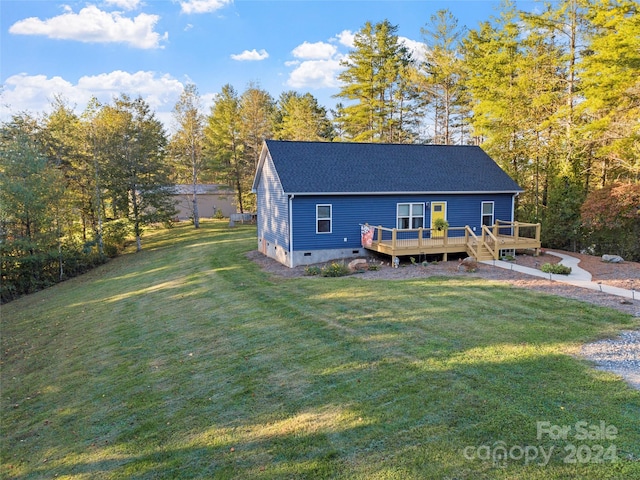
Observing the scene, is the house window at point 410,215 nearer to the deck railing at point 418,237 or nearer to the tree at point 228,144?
the deck railing at point 418,237

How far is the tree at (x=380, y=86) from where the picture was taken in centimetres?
3027

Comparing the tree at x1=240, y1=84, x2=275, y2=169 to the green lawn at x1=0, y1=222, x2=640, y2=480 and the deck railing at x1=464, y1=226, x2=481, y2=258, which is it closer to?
the deck railing at x1=464, y1=226, x2=481, y2=258

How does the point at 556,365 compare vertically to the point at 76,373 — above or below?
above

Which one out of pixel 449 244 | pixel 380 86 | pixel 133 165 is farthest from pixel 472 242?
pixel 133 165

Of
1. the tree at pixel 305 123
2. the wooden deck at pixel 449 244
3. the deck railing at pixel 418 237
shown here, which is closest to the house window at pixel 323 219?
the wooden deck at pixel 449 244

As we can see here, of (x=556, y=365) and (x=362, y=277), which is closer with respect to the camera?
(x=556, y=365)

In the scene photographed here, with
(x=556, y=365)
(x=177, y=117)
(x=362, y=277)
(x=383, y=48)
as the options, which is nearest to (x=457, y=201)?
(x=362, y=277)

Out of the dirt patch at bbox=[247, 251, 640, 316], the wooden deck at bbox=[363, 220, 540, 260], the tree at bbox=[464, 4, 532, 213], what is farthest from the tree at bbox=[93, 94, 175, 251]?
the tree at bbox=[464, 4, 532, 213]

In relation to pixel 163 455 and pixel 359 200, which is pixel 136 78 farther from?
pixel 163 455

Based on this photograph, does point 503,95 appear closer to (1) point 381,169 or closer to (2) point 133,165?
(1) point 381,169

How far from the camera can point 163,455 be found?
4.92m

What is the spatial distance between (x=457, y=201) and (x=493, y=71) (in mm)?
10049

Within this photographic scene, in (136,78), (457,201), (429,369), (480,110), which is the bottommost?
(429,369)

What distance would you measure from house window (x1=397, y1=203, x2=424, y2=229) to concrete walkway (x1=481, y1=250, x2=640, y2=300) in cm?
341
